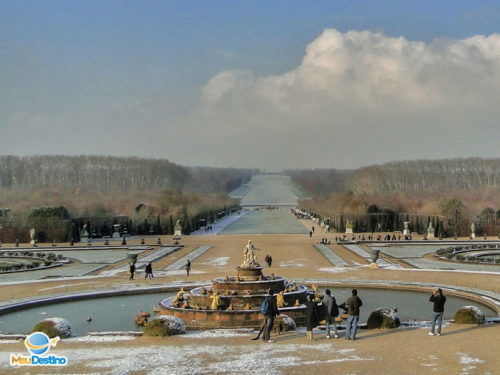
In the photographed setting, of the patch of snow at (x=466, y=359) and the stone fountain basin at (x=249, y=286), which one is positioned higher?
the stone fountain basin at (x=249, y=286)

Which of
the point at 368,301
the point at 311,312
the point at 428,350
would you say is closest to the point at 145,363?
the point at 311,312

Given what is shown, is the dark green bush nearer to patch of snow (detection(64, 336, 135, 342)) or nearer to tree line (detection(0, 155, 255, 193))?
patch of snow (detection(64, 336, 135, 342))

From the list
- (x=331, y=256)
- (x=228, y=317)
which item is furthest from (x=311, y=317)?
(x=331, y=256)

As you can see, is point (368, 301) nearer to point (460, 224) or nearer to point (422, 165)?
point (460, 224)

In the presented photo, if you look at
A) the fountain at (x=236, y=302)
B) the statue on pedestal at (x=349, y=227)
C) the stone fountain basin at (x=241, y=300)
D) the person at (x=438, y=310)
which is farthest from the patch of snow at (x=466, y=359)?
the statue on pedestal at (x=349, y=227)

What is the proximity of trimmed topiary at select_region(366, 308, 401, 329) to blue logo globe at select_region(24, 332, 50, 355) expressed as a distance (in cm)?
876

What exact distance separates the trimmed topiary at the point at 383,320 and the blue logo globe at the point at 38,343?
8758 millimetres

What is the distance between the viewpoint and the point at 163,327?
1877cm

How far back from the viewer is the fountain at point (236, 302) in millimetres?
21812

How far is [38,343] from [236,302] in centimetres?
746

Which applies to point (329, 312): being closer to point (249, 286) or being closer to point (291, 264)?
point (249, 286)

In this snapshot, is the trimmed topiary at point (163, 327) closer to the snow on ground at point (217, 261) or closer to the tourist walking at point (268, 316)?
the tourist walking at point (268, 316)

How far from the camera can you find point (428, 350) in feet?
53.3

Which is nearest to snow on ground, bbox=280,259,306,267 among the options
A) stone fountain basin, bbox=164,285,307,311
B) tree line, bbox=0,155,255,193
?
stone fountain basin, bbox=164,285,307,311
